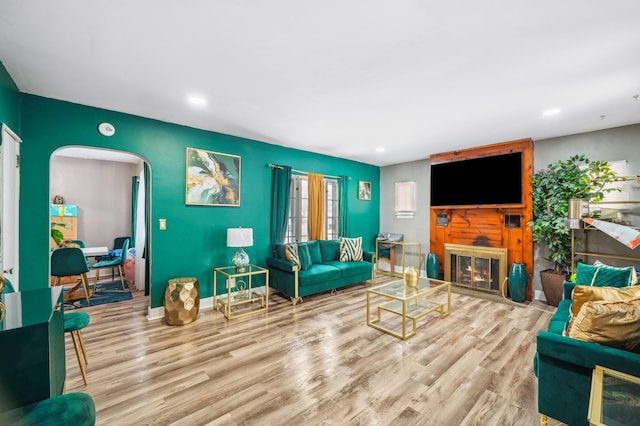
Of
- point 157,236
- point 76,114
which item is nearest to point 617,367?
point 157,236

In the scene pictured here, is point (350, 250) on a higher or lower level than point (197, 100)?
lower

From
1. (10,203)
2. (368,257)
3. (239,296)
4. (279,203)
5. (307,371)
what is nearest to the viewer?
(307,371)

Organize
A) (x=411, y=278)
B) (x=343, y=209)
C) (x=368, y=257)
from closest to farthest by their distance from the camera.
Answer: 1. (x=411, y=278)
2. (x=368, y=257)
3. (x=343, y=209)

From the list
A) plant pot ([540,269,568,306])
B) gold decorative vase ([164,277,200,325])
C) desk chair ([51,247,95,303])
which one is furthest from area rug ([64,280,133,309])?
plant pot ([540,269,568,306])

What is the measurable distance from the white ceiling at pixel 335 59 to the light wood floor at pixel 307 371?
8.43 ft

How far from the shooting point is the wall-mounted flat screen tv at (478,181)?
→ 4438 millimetres

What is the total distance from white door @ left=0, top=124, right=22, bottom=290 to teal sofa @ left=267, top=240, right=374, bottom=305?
112 inches

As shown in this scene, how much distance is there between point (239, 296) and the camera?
13.5 feet

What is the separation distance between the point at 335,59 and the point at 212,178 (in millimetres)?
2588

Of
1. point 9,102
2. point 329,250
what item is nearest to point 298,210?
point 329,250

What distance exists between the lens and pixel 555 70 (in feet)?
7.46

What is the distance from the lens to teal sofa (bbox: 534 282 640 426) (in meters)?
1.43

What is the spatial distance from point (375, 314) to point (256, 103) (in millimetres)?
3023

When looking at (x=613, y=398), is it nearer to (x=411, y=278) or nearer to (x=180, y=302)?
(x=411, y=278)
